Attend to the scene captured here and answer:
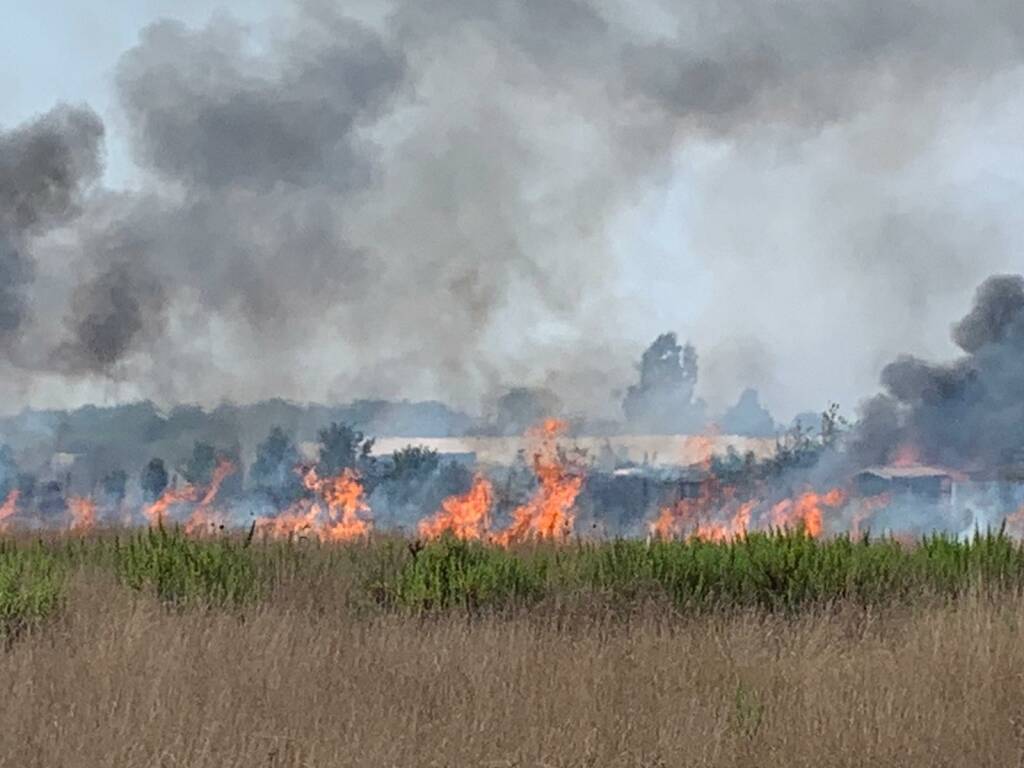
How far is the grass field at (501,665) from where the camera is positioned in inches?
256

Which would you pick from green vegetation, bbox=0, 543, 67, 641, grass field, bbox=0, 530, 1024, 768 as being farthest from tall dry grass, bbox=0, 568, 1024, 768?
green vegetation, bbox=0, 543, 67, 641

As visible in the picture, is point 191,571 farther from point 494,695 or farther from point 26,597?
point 494,695

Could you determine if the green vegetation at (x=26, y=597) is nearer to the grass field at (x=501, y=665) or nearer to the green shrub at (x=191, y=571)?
the grass field at (x=501, y=665)

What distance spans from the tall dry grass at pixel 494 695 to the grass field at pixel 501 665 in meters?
0.02

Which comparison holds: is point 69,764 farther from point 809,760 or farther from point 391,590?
point 391,590

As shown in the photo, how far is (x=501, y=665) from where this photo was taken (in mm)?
8500

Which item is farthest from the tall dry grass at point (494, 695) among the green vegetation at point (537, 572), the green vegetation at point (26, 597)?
the green vegetation at point (537, 572)

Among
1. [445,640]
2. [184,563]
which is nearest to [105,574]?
[184,563]

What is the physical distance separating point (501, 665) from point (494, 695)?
2.32ft

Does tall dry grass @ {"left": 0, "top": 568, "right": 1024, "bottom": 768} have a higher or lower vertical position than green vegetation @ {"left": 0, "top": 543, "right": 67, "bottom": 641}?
lower

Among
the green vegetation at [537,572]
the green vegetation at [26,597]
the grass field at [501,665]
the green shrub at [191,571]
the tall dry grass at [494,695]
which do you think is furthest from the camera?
the green vegetation at [537,572]

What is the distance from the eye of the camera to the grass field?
6.49m

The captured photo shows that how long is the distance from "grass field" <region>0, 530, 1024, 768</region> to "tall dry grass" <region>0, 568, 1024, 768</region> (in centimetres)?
2

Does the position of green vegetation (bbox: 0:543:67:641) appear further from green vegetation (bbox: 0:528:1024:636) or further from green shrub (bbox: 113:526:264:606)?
green shrub (bbox: 113:526:264:606)
